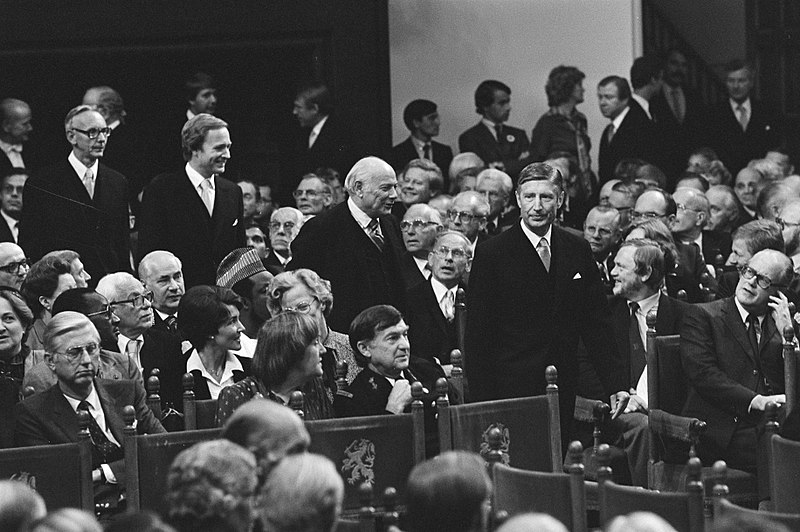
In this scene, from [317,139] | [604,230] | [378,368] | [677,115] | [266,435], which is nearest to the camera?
[266,435]

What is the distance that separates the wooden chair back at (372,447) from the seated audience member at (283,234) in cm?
331

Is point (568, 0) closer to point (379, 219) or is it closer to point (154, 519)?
point (379, 219)

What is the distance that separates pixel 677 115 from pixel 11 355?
676 cm

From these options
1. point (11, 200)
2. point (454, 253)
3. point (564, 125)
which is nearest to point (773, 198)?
point (564, 125)

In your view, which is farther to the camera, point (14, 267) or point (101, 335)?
point (14, 267)

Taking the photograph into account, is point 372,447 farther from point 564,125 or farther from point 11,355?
point 564,125

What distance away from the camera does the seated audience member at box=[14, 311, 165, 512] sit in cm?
528

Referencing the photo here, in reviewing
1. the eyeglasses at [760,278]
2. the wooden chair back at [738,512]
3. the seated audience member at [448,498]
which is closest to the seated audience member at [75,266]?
the eyeglasses at [760,278]

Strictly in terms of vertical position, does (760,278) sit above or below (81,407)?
above

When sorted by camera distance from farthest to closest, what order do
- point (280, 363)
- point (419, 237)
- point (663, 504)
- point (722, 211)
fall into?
point (722, 211)
point (419, 237)
point (280, 363)
point (663, 504)

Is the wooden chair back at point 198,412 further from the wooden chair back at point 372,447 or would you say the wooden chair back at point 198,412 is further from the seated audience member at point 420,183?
the seated audience member at point 420,183

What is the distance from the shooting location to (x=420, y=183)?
9.38m

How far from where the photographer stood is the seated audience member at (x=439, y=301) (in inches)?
287

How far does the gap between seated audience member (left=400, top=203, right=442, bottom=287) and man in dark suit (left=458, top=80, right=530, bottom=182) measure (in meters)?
2.84
